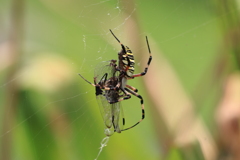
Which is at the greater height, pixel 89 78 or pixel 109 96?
pixel 89 78

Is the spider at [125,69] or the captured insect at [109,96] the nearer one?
the captured insect at [109,96]

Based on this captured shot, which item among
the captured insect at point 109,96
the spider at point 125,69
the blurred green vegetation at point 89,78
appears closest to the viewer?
the blurred green vegetation at point 89,78

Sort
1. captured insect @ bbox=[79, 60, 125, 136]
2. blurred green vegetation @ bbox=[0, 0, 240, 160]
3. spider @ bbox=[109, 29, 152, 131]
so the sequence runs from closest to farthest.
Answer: blurred green vegetation @ bbox=[0, 0, 240, 160] → captured insect @ bbox=[79, 60, 125, 136] → spider @ bbox=[109, 29, 152, 131]

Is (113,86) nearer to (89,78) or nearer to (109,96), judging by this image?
(109,96)

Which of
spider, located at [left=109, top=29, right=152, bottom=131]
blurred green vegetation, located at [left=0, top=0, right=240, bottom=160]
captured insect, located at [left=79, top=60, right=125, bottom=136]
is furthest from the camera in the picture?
spider, located at [left=109, top=29, right=152, bottom=131]

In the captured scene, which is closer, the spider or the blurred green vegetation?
the blurred green vegetation

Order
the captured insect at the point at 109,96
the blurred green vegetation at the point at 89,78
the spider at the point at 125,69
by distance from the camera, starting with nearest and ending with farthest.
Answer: the blurred green vegetation at the point at 89,78, the captured insect at the point at 109,96, the spider at the point at 125,69

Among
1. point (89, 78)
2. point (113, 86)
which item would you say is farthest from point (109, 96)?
point (89, 78)
